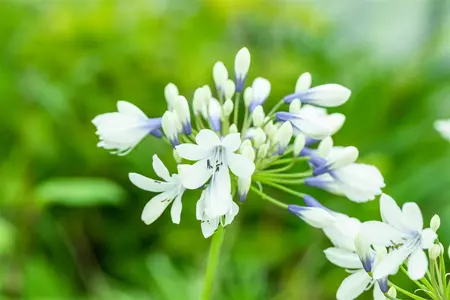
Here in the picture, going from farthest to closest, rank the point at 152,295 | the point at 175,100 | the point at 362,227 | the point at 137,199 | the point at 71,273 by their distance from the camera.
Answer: the point at 137,199, the point at 71,273, the point at 152,295, the point at 175,100, the point at 362,227

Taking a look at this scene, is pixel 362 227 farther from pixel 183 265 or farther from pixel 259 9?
pixel 259 9

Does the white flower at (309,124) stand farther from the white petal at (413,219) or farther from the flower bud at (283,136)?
the white petal at (413,219)

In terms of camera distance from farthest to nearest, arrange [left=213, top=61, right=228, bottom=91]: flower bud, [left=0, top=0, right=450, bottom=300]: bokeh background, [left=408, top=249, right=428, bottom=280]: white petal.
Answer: [left=0, top=0, right=450, bottom=300]: bokeh background → [left=213, top=61, right=228, bottom=91]: flower bud → [left=408, top=249, right=428, bottom=280]: white petal

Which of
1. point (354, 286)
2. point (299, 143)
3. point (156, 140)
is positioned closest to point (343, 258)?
point (354, 286)

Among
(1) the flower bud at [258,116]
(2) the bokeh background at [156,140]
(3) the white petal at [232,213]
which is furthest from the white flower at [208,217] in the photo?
(2) the bokeh background at [156,140]

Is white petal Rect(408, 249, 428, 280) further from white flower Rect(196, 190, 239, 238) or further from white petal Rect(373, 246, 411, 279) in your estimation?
white flower Rect(196, 190, 239, 238)

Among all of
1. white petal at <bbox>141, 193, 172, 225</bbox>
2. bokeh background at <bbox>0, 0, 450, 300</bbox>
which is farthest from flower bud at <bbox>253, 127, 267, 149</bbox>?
bokeh background at <bbox>0, 0, 450, 300</bbox>

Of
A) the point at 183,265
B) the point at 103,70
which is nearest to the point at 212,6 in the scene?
the point at 103,70
